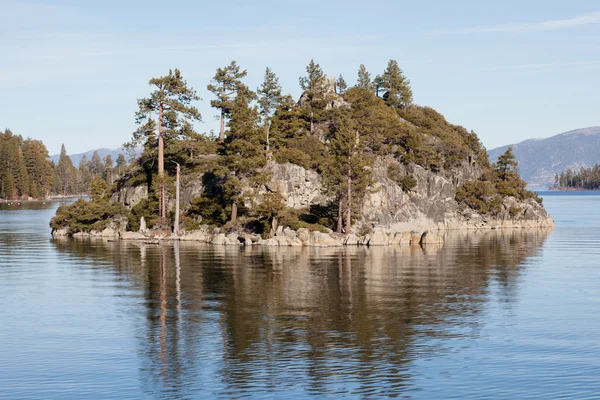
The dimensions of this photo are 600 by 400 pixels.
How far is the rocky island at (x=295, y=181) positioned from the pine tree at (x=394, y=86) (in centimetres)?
1666

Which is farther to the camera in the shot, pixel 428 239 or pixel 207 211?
pixel 207 211

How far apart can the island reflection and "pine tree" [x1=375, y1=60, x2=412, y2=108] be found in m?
83.8

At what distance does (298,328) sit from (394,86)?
130 m

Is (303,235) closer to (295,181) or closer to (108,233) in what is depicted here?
(295,181)

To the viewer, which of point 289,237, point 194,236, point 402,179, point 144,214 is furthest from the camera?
point 402,179

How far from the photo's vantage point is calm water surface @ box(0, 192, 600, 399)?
95.6 feet

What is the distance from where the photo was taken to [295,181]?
342 feet

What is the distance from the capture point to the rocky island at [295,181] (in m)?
94.4

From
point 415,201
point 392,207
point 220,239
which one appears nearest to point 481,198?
point 415,201

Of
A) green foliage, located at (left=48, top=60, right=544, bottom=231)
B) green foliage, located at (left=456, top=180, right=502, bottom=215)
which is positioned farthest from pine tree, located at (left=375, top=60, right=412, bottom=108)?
green foliage, located at (left=456, top=180, right=502, bottom=215)

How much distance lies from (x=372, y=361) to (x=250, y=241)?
Result: 193ft

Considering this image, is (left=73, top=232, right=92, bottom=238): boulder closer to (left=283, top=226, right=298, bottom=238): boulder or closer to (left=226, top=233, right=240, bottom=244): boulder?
(left=226, top=233, right=240, bottom=244): boulder

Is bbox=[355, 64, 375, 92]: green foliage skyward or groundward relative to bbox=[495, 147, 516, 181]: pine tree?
skyward

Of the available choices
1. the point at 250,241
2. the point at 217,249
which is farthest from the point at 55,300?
the point at 250,241
